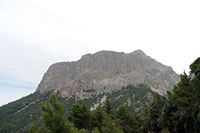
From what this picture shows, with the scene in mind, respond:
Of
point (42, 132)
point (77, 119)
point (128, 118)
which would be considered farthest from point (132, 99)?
point (42, 132)

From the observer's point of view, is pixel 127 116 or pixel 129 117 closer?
pixel 127 116

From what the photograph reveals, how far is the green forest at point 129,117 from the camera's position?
90.9 ft

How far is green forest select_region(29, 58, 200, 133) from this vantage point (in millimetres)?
27720

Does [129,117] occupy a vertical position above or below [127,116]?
below

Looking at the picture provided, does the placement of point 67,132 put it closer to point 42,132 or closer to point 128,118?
point 42,132

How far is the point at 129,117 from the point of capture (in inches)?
2039

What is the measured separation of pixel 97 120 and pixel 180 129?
920cm

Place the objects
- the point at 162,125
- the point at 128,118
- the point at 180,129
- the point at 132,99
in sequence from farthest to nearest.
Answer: the point at 132,99
the point at 128,118
the point at 162,125
the point at 180,129

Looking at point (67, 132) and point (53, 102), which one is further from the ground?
point (53, 102)

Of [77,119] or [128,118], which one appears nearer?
[77,119]

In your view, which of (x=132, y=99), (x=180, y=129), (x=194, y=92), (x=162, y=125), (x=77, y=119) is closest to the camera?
(x=194, y=92)

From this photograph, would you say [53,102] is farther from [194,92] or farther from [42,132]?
[194,92]

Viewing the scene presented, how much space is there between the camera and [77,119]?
132 feet

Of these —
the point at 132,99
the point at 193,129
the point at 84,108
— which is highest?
the point at 132,99
